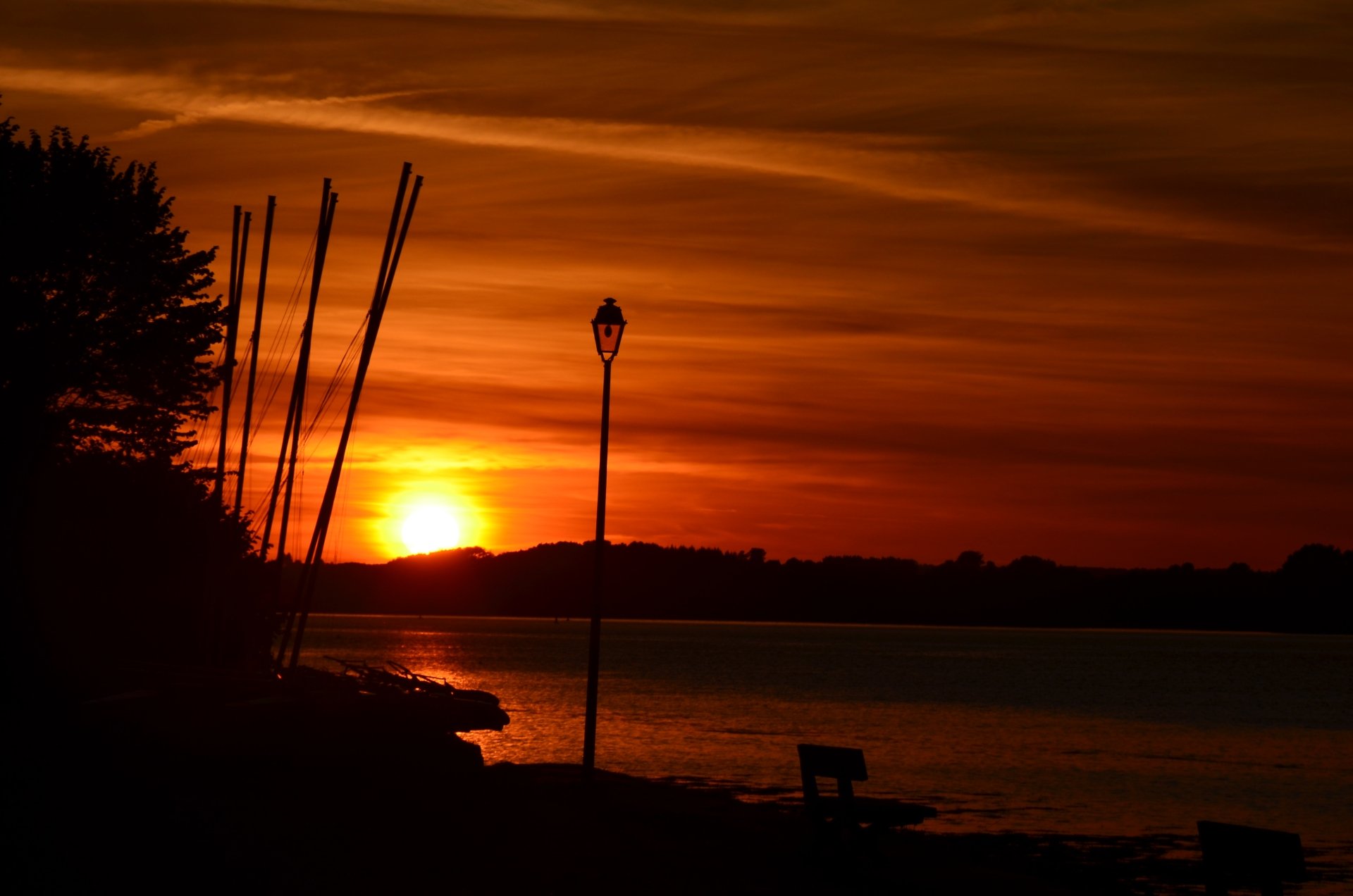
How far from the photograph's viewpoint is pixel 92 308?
130 feet

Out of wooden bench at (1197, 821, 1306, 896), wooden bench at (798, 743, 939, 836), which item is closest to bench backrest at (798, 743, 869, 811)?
wooden bench at (798, 743, 939, 836)

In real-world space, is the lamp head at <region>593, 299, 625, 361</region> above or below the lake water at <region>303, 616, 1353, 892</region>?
above

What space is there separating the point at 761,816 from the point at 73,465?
1123 inches

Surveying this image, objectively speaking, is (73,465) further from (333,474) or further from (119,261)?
(333,474)

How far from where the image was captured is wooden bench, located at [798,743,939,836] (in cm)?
1484

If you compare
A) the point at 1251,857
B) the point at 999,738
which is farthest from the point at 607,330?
the point at 999,738

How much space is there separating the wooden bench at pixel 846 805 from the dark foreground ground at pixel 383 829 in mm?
280

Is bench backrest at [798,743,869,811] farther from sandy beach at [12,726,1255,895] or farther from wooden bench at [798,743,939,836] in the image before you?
sandy beach at [12,726,1255,895]

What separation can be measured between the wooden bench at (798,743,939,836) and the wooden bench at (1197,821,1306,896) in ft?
11.4

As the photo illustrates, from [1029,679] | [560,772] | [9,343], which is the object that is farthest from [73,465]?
[1029,679]

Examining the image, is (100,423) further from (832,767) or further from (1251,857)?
(1251,857)

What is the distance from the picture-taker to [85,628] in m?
42.2

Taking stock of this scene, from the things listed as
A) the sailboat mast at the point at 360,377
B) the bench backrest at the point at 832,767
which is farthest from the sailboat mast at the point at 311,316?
the bench backrest at the point at 832,767

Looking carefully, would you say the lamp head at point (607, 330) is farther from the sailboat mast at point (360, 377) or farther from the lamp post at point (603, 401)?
the sailboat mast at point (360, 377)
